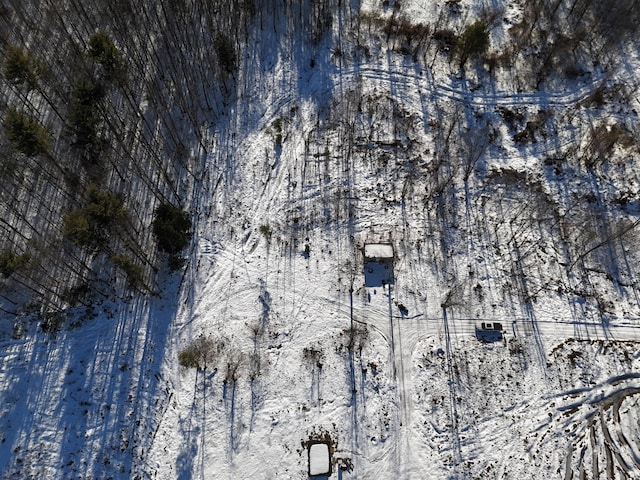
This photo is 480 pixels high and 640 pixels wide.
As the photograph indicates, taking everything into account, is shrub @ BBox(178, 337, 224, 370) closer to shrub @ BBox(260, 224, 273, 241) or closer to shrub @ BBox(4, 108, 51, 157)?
shrub @ BBox(260, 224, 273, 241)

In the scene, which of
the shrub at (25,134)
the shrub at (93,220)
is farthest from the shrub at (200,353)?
the shrub at (25,134)

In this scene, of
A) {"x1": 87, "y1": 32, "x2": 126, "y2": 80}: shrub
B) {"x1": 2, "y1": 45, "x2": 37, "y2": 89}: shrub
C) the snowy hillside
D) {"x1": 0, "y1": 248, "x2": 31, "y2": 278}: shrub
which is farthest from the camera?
{"x1": 87, "y1": 32, "x2": 126, "y2": 80}: shrub

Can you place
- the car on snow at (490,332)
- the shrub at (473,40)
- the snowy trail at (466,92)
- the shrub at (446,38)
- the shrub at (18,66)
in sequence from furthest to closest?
the shrub at (446,38), the snowy trail at (466,92), the shrub at (473,40), the shrub at (18,66), the car on snow at (490,332)

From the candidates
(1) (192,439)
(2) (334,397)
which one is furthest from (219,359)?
(2) (334,397)

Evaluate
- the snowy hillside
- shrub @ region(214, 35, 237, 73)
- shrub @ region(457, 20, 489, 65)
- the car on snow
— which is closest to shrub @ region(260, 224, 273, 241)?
the snowy hillside

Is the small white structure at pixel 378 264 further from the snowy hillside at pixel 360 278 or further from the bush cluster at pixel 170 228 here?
the bush cluster at pixel 170 228
